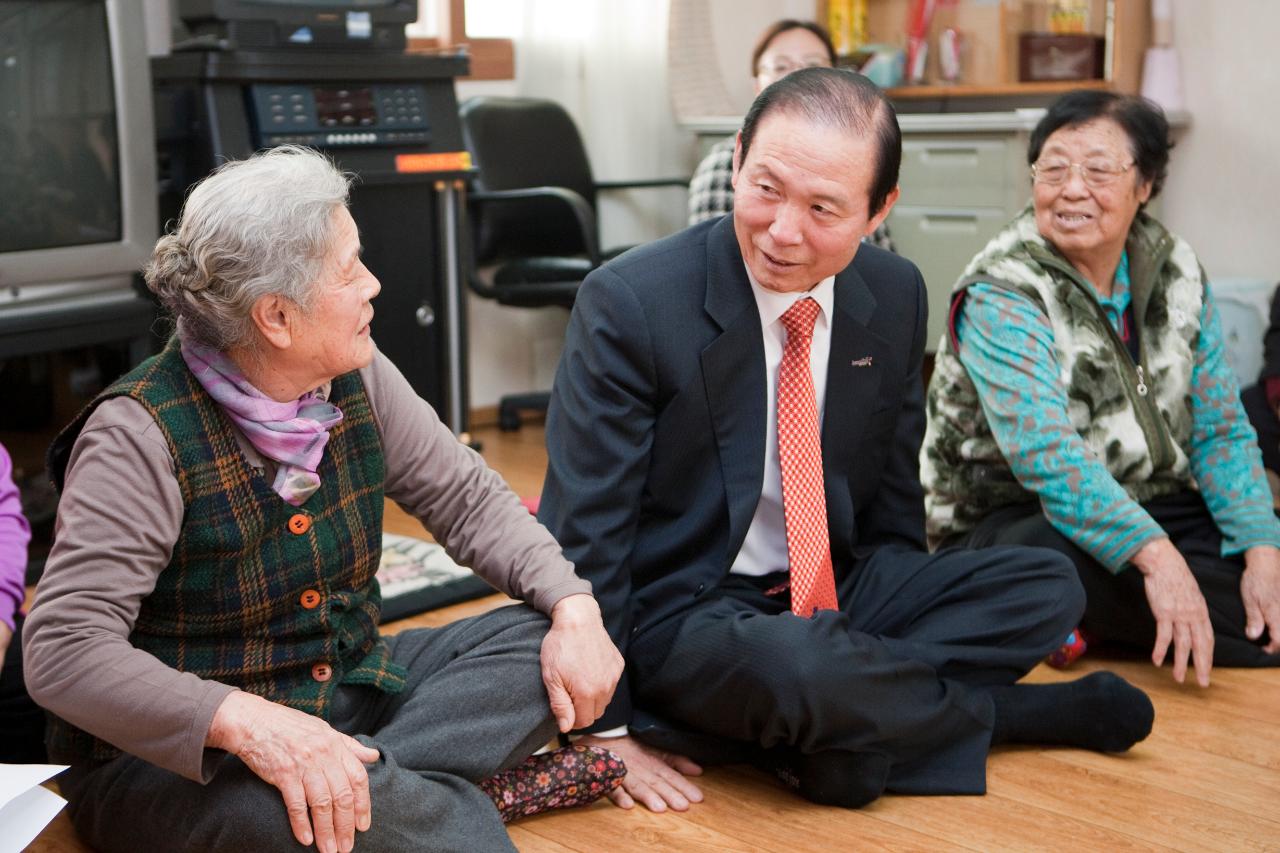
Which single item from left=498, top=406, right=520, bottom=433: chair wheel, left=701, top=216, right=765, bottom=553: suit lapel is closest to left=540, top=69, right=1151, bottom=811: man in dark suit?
left=701, top=216, right=765, bottom=553: suit lapel

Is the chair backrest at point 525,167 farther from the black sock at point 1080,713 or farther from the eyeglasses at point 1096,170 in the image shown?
the black sock at point 1080,713

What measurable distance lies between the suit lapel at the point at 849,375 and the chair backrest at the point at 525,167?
2221mm

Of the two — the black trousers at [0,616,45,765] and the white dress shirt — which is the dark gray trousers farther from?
the white dress shirt

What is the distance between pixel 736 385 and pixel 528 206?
94.6 inches

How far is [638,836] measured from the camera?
5.78 ft

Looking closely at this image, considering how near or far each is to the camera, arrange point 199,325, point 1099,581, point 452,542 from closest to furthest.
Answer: point 199,325, point 452,542, point 1099,581

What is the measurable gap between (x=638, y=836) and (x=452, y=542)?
0.41 m

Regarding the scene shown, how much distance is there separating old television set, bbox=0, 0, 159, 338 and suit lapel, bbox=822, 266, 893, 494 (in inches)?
65.9

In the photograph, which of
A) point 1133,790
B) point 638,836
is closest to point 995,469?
point 1133,790

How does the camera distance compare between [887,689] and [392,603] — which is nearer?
[887,689]

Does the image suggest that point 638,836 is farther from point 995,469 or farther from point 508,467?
point 508,467

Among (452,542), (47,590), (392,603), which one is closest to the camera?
(47,590)

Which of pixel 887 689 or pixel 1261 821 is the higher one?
pixel 887 689

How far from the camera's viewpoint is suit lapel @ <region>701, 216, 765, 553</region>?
6.02ft
